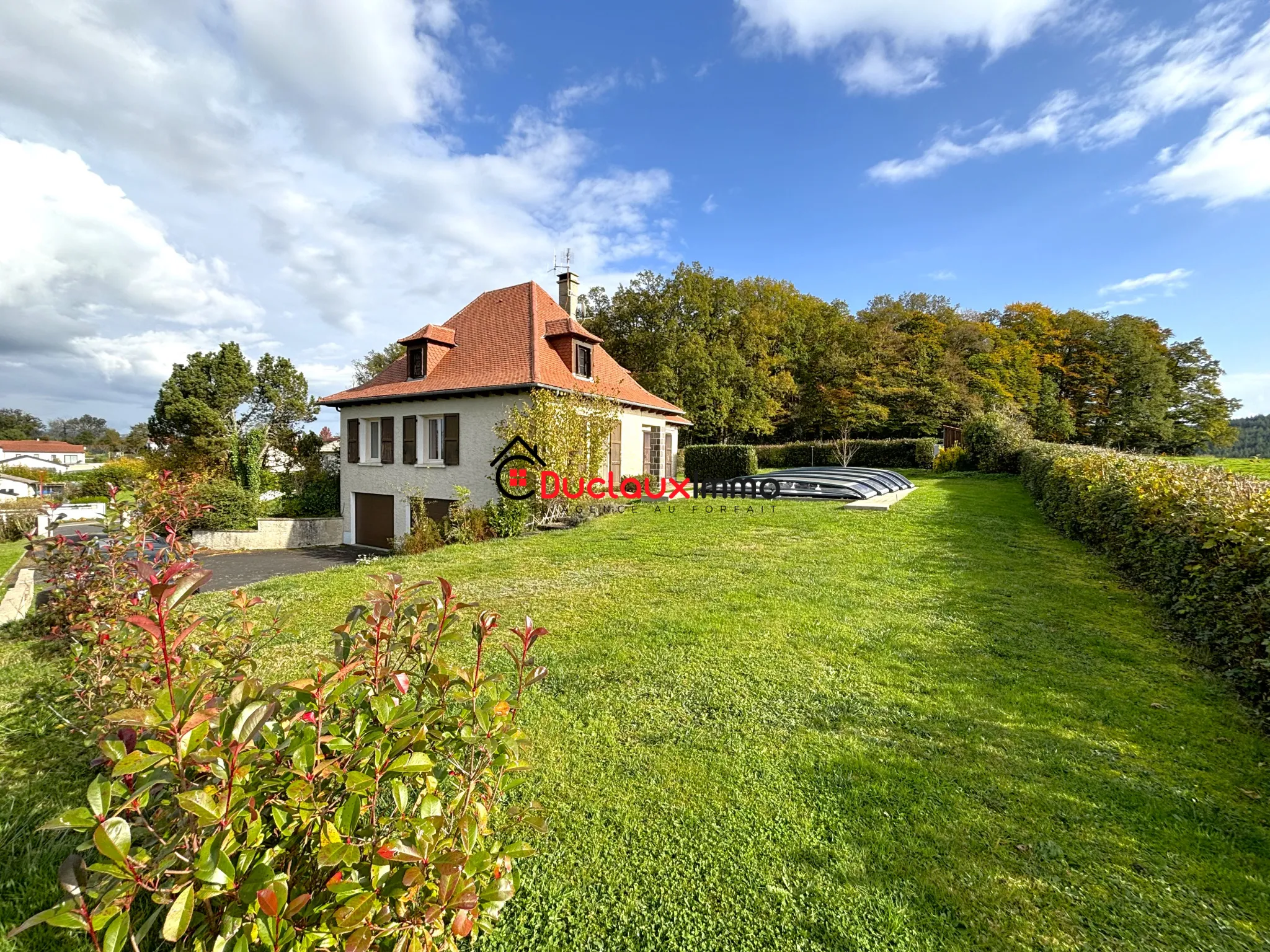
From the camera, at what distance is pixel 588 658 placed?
425 centimetres

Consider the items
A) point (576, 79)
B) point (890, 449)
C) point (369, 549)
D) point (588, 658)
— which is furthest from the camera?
point (890, 449)

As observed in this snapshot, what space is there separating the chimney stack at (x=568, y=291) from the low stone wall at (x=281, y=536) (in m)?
11.1

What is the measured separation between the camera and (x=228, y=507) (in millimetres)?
17125

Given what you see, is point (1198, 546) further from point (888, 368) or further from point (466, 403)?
point (888, 368)

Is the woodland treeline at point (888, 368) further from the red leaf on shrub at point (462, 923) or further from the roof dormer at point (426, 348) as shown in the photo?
the red leaf on shrub at point (462, 923)

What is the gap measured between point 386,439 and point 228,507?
5.63 meters

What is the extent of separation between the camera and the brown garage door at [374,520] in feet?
56.3

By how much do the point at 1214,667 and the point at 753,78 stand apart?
12.2m

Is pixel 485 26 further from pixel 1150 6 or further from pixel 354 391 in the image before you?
pixel 354 391

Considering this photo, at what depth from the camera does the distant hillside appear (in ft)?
75.8

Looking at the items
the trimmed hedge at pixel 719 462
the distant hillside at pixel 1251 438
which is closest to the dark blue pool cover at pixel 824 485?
the trimmed hedge at pixel 719 462

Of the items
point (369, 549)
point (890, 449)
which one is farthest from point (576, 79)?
point (890, 449)

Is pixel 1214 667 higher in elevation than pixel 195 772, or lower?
lower

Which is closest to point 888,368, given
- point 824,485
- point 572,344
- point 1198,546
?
point 824,485
